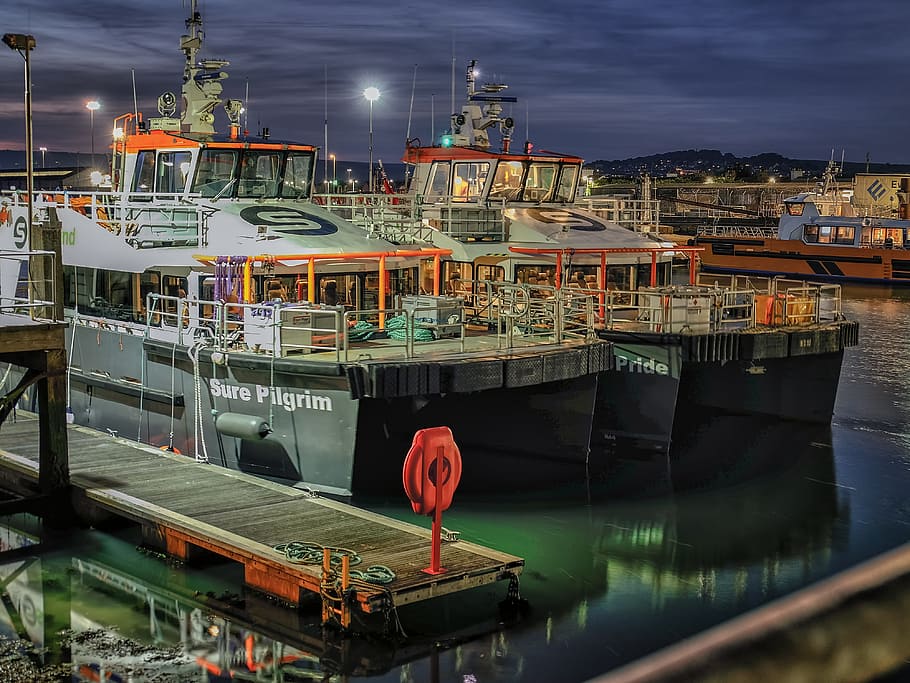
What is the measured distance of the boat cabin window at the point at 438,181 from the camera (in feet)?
76.7

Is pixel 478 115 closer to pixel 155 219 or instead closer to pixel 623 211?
pixel 623 211

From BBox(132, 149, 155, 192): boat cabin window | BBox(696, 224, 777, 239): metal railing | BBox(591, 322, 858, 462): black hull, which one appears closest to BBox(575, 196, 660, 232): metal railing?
BBox(591, 322, 858, 462): black hull

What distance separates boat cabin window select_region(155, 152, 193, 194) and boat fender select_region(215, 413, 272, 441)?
5.64 metres

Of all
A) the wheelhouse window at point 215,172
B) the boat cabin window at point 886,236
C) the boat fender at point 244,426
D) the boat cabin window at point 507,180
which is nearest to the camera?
the boat fender at point 244,426

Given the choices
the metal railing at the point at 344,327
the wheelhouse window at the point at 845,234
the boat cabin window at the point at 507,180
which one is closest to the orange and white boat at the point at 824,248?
the wheelhouse window at the point at 845,234

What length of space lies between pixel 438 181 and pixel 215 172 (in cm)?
643

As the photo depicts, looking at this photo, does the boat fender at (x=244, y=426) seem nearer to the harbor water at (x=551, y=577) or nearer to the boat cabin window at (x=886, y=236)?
the harbor water at (x=551, y=577)

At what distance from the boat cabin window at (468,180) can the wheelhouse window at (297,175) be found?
4.67 m

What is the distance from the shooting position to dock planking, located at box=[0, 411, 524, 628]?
32.2 ft

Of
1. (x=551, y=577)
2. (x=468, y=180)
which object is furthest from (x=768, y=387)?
(x=551, y=577)

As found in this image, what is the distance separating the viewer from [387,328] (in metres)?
16.3

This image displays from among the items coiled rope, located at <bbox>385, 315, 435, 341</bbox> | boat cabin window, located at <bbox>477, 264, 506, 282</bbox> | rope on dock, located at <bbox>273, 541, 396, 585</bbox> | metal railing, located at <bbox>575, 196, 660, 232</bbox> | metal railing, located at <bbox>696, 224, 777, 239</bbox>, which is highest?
→ metal railing, located at <bbox>575, 196, 660, 232</bbox>

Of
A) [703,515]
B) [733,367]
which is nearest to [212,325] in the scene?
[703,515]

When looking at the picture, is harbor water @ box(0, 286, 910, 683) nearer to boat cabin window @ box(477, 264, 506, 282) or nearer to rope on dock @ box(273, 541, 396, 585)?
rope on dock @ box(273, 541, 396, 585)
